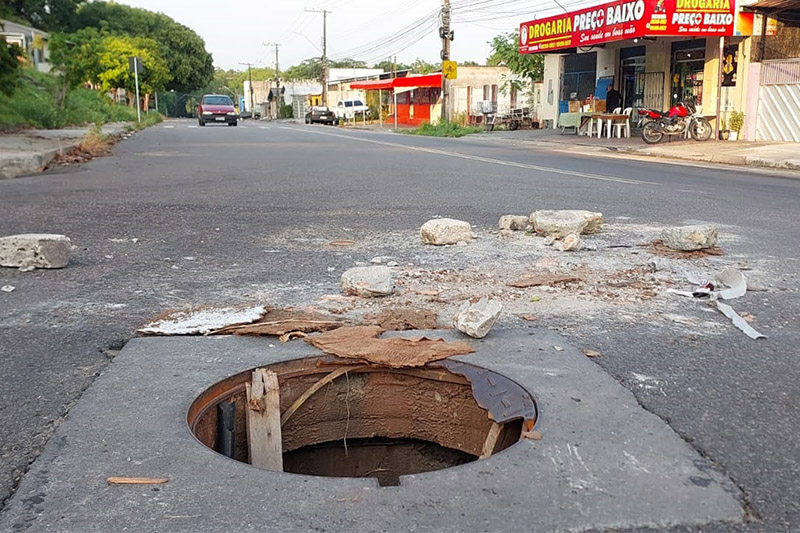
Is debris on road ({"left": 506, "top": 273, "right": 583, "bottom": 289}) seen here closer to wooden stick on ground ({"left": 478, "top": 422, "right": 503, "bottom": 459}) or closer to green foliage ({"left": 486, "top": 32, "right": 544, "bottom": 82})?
wooden stick on ground ({"left": 478, "top": 422, "right": 503, "bottom": 459})

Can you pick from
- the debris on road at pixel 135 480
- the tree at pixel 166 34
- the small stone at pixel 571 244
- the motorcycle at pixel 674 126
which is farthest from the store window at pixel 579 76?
the tree at pixel 166 34

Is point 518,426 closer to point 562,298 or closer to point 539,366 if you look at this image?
point 539,366

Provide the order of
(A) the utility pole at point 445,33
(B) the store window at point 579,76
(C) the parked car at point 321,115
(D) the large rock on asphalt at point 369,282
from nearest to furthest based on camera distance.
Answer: (D) the large rock on asphalt at point 369,282 < (B) the store window at point 579,76 < (A) the utility pole at point 445,33 < (C) the parked car at point 321,115

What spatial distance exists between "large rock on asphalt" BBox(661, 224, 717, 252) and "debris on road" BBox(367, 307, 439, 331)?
249cm

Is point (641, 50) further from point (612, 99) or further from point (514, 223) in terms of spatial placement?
point (514, 223)

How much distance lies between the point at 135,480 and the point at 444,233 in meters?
4.03

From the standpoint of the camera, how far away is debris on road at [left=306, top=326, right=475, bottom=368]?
10.4 ft

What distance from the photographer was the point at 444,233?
5.93 metres

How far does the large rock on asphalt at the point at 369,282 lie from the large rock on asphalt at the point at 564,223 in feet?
6.76

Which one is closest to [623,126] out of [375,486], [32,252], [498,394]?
[32,252]

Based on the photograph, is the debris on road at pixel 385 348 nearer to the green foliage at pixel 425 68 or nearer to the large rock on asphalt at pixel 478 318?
the large rock on asphalt at pixel 478 318

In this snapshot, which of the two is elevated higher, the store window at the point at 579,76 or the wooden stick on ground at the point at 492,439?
the store window at the point at 579,76

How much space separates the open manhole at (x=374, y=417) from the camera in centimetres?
298

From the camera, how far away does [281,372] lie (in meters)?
3.13
